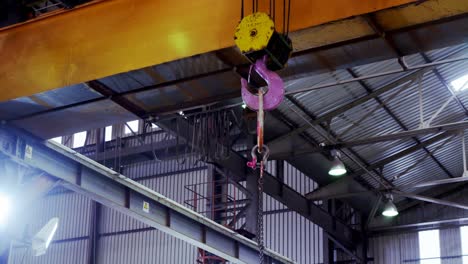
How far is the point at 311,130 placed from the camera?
17.7 m

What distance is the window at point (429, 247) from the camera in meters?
20.9

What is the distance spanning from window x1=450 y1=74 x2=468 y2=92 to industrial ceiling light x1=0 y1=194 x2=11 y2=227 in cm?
1047

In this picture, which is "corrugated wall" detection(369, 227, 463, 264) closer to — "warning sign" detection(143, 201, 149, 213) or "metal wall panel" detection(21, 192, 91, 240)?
"warning sign" detection(143, 201, 149, 213)

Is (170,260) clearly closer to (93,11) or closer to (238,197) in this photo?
(238,197)

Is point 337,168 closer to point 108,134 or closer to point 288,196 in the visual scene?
point 288,196

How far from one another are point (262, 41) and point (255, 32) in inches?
4.8

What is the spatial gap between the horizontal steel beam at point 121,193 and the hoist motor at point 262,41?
6.06 meters

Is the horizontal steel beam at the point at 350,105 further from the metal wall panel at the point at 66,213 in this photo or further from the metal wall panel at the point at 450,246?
the metal wall panel at the point at 66,213

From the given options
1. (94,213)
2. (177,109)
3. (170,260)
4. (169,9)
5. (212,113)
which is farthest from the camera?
(94,213)

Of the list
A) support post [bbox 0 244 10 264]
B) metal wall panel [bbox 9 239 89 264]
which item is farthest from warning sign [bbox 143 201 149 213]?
metal wall panel [bbox 9 239 89 264]

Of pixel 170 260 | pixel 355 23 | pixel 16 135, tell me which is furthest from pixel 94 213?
pixel 355 23

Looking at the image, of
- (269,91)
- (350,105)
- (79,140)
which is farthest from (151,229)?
(269,91)

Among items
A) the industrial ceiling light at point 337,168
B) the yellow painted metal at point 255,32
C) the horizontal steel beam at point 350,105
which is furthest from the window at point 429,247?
the yellow painted metal at point 255,32

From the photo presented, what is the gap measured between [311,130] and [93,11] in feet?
31.7
